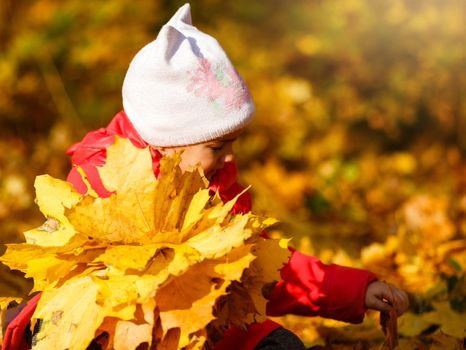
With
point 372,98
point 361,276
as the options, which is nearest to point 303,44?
point 372,98

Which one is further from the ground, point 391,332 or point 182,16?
point 182,16

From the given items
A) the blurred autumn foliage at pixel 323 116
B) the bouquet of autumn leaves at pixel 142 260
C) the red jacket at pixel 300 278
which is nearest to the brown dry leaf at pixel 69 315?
the bouquet of autumn leaves at pixel 142 260

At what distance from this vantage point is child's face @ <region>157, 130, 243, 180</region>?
2.10m

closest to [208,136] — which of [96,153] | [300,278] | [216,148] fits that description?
[216,148]

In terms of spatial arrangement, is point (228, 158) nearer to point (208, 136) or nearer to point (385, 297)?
point (208, 136)

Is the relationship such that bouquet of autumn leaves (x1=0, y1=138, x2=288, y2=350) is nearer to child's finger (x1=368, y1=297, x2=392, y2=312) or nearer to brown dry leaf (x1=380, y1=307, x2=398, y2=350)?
brown dry leaf (x1=380, y1=307, x2=398, y2=350)

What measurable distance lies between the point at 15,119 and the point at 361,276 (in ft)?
10.1

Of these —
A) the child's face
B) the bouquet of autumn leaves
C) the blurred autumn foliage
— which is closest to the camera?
the bouquet of autumn leaves

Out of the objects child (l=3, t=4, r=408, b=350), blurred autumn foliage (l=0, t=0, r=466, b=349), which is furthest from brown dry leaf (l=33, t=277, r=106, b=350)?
blurred autumn foliage (l=0, t=0, r=466, b=349)

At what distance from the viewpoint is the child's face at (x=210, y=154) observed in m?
2.10

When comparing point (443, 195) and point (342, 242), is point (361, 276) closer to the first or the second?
point (342, 242)

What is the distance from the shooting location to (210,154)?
83.0 inches

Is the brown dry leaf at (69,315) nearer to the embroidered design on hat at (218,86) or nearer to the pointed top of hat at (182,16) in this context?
the embroidered design on hat at (218,86)

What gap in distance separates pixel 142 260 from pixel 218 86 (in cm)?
70
